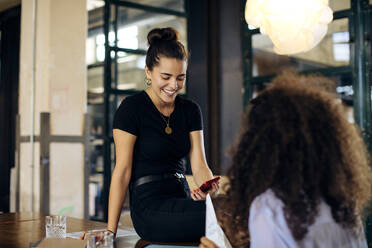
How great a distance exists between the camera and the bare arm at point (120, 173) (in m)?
1.64

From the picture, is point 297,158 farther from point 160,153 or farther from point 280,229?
point 160,153

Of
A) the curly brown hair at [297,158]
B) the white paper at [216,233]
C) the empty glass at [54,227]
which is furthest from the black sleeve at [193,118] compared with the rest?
the curly brown hair at [297,158]

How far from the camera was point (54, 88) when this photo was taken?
4270 millimetres

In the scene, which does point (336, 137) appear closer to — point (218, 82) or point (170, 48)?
point (170, 48)

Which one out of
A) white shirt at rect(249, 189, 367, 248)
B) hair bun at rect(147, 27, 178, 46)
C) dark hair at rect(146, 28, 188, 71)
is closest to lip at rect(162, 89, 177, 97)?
dark hair at rect(146, 28, 188, 71)

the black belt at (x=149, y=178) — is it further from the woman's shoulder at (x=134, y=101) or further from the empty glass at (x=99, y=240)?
the empty glass at (x=99, y=240)

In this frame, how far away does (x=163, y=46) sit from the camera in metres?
1.81

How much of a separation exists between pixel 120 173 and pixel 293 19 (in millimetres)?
1512

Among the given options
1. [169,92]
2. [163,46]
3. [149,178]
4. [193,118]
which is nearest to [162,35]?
[163,46]

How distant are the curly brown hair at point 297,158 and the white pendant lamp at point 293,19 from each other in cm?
177

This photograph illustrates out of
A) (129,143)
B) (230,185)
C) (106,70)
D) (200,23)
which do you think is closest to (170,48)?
(129,143)

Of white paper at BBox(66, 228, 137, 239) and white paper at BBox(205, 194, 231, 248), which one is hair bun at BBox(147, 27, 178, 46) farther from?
white paper at BBox(205, 194, 231, 248)

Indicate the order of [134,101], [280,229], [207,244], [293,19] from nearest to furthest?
[280,229], [207,244], [134,101], [293,19]

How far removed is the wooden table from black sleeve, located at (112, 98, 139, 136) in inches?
16.2
